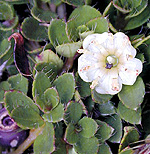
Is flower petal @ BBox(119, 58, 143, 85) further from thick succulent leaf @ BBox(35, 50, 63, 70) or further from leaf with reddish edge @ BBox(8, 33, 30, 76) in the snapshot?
leaf with reddish edge @ BBox(8, 33, 30, 76)

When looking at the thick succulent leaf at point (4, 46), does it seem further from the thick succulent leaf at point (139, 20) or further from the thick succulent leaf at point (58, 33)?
the thick succulent leaf at point (139, 20)

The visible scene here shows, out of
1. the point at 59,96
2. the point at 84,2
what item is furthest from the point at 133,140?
the point at 84,2

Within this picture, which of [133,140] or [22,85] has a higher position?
[22,85]

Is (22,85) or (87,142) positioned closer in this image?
(87,142)

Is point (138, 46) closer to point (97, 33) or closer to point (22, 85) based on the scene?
point (97, 33)

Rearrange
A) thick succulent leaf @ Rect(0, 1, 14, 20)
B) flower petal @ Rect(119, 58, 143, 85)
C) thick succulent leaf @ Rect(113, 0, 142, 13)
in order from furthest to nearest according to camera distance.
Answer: thick succulent leaf @ Rect(0, 1, 14, 20), thick succulent leaf @ Rect(113, 0, 142, 13), flower petal @ Rect(119, 58, 143, 85)

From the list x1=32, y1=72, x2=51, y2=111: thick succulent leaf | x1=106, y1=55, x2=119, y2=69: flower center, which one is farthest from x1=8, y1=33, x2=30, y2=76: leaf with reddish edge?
x1=106, y1=55, x2=119, y2=69: flower center

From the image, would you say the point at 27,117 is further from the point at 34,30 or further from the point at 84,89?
the point at 34,30
